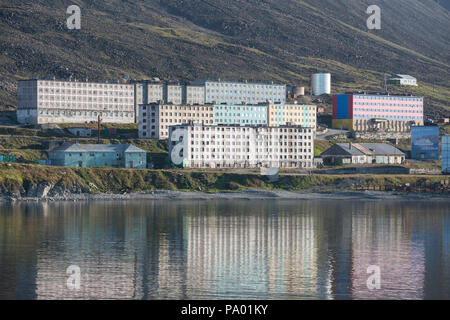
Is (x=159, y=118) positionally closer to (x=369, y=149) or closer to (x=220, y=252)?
(x=369, y=149)

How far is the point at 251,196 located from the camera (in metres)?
152

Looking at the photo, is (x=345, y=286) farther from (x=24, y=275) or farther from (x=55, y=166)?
(x=55, y=166)

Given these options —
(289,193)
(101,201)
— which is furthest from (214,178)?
(101,201)

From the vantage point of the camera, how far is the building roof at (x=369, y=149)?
185 metres

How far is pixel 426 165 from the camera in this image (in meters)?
186

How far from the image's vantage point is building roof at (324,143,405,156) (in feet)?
608

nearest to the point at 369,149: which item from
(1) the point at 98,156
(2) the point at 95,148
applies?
(1) the point at 98,156

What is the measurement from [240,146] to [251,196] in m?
29.7

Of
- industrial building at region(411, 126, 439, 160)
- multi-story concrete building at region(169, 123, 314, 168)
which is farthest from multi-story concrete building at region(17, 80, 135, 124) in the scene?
industrial building at region(411, 126, 439, 160)

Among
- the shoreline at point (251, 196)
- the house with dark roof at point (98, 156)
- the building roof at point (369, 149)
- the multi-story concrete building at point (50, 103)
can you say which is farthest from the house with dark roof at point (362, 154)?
the multi-story concrete building at point (50, 103)

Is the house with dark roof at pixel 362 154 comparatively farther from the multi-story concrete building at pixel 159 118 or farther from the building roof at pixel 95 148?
the building roof at pixel 95 148

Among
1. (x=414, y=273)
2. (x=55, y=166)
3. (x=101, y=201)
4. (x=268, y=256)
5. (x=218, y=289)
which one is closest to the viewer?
(x=218, y=289)

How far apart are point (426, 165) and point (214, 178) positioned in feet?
175
